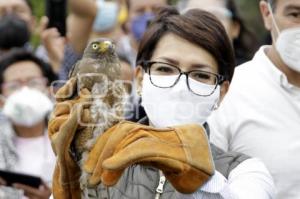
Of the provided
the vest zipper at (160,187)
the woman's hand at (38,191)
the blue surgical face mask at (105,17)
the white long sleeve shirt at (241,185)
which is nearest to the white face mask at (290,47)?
the white long sleeve shirt at (241,185)

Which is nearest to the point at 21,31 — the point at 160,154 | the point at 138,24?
the point at 138,24

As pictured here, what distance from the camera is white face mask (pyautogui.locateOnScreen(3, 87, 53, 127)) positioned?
4.46m

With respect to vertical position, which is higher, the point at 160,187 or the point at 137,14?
the point at 160,187

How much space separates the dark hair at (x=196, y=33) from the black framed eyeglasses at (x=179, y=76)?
0.06 m

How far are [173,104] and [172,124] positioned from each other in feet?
0.21

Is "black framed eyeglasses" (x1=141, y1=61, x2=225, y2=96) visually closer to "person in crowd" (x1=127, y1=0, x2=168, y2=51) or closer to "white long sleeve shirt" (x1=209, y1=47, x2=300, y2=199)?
"white long sleeve shirt" (x1=209, y1=47, x2=300, y2=199)

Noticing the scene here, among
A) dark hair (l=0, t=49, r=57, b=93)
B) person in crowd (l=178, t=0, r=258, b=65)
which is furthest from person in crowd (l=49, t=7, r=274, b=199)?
person in crowd (l=178, t=0, r=258, b=65)

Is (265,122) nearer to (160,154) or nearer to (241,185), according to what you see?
(241,185)

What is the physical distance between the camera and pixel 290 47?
3.36m

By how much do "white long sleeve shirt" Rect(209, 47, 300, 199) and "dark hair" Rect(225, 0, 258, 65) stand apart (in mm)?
1437

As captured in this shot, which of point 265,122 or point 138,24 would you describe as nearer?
point 265,122

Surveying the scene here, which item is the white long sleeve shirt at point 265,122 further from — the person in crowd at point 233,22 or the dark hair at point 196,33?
the person in crowd at point 233,22

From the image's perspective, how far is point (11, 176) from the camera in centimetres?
399

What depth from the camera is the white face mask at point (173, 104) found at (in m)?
2.73
